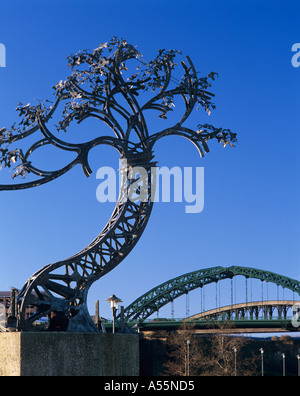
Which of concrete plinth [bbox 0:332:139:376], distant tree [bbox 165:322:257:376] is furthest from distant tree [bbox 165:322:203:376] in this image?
concrete plinth [bbox 0:332:139:376]

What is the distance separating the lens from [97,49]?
3123 cm

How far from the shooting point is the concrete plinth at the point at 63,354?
2577 centimetres

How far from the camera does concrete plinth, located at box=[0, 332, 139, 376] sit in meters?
25.8

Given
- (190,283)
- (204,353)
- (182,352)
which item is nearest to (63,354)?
(182,352)

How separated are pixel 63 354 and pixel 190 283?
143 meters

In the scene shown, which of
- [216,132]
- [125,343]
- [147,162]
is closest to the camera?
[125,343]

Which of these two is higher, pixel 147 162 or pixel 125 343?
pixel 147 162

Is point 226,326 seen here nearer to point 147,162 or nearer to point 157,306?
point 157,306

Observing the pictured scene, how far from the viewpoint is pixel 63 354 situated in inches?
1043

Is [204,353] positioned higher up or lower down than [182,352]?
lower down

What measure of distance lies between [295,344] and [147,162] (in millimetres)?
115465

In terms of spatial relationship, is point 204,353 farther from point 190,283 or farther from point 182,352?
point 190,283

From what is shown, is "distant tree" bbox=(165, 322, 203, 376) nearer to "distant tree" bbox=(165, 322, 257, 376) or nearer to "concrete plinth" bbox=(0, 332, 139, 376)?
"distant tree" bbox=(165, 322, 257, 376)
